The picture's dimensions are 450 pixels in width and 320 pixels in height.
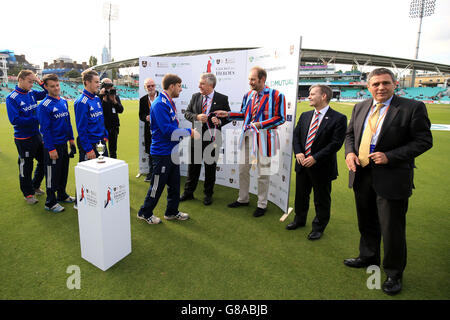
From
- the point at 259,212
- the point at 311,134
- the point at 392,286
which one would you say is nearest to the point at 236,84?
the point at 311,134

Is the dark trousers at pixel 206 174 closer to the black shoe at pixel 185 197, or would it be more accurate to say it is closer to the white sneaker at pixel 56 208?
the black shoe at pixel 185 197

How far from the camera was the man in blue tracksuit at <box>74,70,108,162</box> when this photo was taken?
348 cm

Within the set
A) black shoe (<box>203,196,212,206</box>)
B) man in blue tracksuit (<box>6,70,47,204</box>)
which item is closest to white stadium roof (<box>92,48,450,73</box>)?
man in blue tracksuit (<box>6,70,47,204</box>)

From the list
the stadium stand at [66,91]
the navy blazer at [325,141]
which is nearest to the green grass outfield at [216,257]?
the navy blazer at [325,141]

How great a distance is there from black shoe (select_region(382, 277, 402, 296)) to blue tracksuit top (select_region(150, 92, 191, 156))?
104 inches

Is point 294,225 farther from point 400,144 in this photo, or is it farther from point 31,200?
point 31,200

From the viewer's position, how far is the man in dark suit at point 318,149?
3088 mm

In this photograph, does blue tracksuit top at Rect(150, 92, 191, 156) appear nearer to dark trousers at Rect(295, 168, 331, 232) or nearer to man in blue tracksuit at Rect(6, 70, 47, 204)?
dark trousers at Rect(295, 168, 331, 232)

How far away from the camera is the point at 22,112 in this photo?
396 centimetres

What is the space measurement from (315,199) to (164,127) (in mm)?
2111
